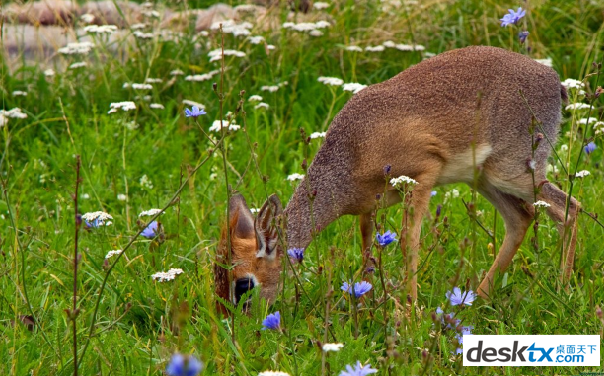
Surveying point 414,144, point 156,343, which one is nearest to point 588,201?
point 414,144

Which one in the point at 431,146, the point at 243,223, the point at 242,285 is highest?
the point at 431,146

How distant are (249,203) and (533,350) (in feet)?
8.27

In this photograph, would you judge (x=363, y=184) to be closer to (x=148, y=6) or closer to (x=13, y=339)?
(x=13, y=339)

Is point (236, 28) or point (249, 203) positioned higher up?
point (236, 28)

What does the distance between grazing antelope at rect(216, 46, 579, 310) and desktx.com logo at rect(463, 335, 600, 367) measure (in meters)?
1.02

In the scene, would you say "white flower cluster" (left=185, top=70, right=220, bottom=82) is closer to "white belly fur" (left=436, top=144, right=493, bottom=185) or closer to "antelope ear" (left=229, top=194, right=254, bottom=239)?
"antelope ear" (left=229, top=194, right=254, bottom=239)

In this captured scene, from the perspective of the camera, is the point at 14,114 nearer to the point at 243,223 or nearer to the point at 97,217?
the point at 97,217

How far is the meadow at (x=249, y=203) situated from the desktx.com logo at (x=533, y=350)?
0.23ft

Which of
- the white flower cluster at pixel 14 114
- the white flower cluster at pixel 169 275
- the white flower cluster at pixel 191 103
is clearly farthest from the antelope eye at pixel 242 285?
the white flower cluster at pixel 14 114

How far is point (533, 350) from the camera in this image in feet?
11.0

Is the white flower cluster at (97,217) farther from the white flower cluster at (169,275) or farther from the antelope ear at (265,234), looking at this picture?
the antelope ear at (265,234)

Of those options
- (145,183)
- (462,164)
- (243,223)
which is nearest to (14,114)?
(145,183)

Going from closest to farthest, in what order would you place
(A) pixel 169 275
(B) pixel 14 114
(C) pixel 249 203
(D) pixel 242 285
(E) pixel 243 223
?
(A) pixel 169 275 < (D) pixel 242 285 < (E) pixel 243 223 < (C) pixel 249 203 < (B) pixel 14 114

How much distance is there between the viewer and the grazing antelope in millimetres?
4453
